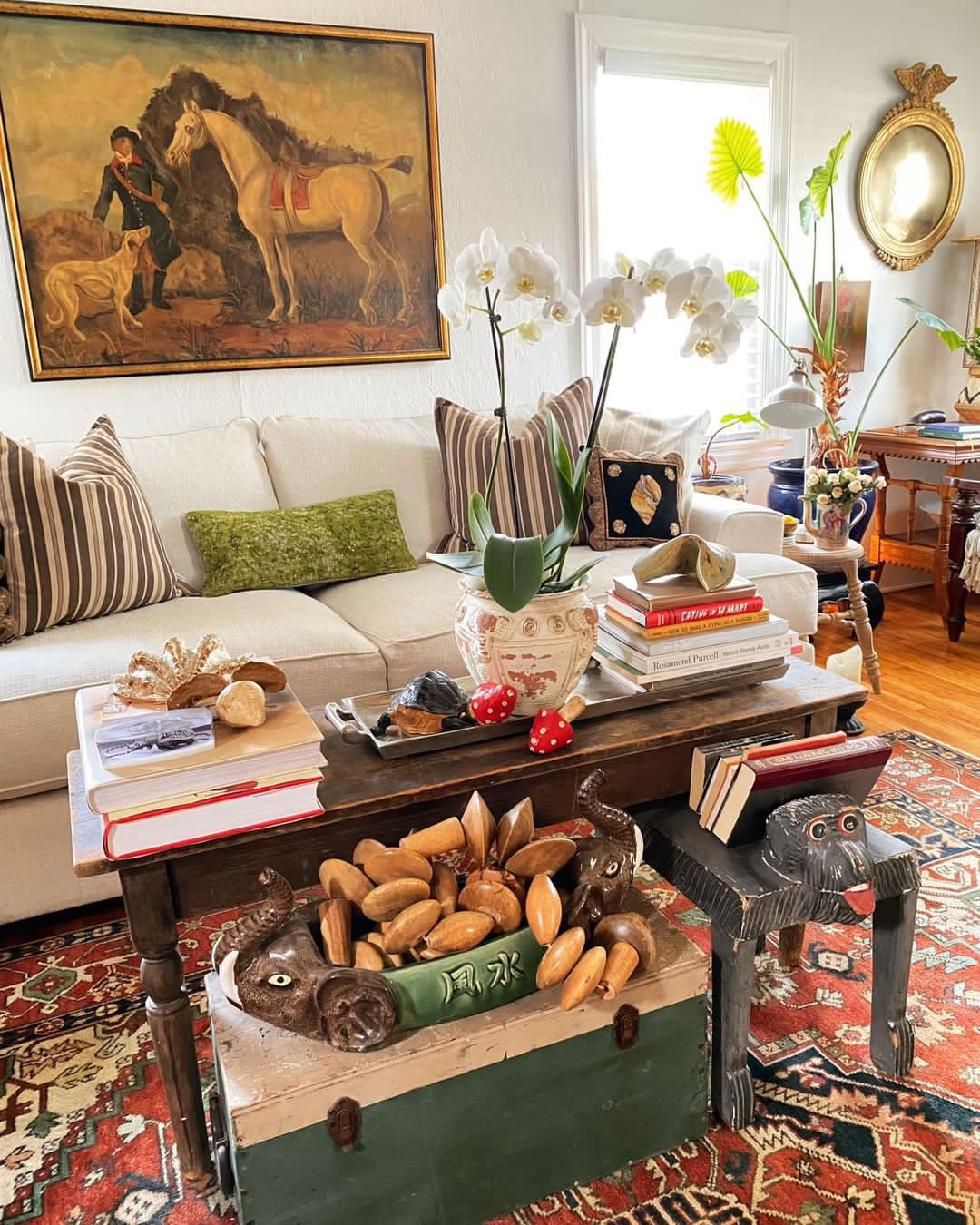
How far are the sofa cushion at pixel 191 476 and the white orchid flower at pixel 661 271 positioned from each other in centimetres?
162

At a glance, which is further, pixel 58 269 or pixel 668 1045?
pixel 58 269

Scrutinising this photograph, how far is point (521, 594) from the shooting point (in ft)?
4.58

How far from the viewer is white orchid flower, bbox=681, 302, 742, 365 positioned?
1.44m

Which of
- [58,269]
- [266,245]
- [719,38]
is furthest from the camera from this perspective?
[719,38]

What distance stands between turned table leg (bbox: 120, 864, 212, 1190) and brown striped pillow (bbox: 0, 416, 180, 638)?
1.19 m

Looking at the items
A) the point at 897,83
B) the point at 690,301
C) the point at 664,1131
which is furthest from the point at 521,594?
the point at 897,83

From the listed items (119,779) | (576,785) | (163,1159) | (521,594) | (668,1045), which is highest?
(521,594)

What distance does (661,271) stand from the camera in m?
1.44

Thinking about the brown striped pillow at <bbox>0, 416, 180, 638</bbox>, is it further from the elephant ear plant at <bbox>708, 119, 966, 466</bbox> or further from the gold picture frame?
the gold picture frame

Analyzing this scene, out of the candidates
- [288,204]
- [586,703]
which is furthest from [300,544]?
[586,703]

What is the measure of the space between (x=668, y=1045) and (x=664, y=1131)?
0.46 ft

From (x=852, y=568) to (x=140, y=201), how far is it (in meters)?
2.45

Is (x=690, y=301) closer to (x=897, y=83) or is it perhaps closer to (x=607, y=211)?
(x=607, y=211)

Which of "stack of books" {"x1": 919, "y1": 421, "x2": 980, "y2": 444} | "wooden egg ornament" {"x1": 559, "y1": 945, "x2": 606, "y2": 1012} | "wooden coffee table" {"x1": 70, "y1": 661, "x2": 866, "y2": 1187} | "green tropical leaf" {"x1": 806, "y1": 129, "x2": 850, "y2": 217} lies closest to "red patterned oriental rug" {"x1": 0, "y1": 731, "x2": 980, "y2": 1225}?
"wooden coffee table" {"x1": 70, "y1": 661, "x2": 866, "y2": 1187}
